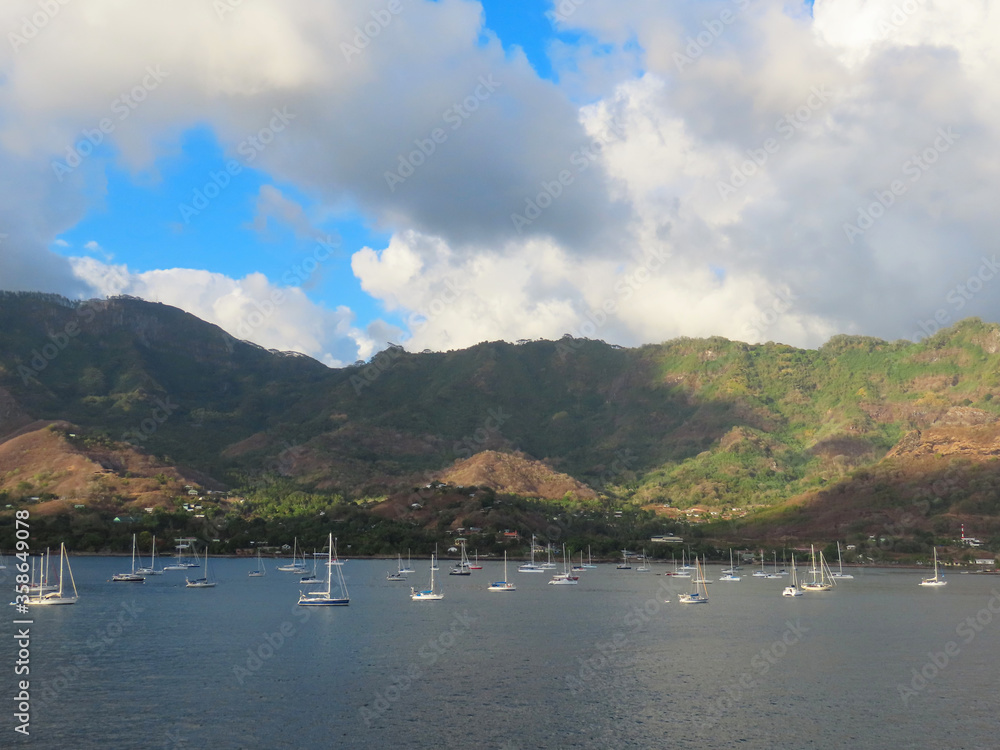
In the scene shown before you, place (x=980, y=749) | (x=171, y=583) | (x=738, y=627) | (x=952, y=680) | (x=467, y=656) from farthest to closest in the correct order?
(x=171, y=583), (x=738, y=627), (x=467, y=656), (x=952, y=680), (x=980, y=749)

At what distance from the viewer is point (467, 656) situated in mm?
89812

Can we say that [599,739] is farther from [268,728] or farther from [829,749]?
[268,728]

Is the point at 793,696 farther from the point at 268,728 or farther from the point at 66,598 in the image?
the point at 66,598

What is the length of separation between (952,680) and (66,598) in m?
119

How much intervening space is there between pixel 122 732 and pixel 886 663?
70.0 meters

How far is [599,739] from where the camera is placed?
5975 cm

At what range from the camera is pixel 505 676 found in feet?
261

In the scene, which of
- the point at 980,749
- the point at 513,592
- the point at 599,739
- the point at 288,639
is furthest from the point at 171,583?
the point at 980,749

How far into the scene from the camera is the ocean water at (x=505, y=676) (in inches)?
2397

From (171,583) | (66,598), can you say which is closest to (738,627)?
(66,598)

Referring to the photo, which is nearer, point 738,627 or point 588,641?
point 588,641

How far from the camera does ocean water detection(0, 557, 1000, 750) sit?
60.9 meters

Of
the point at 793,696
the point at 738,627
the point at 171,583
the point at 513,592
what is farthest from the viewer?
the point at 171,583

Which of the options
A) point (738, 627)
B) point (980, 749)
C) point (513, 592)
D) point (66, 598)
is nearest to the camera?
point (980, 749)
